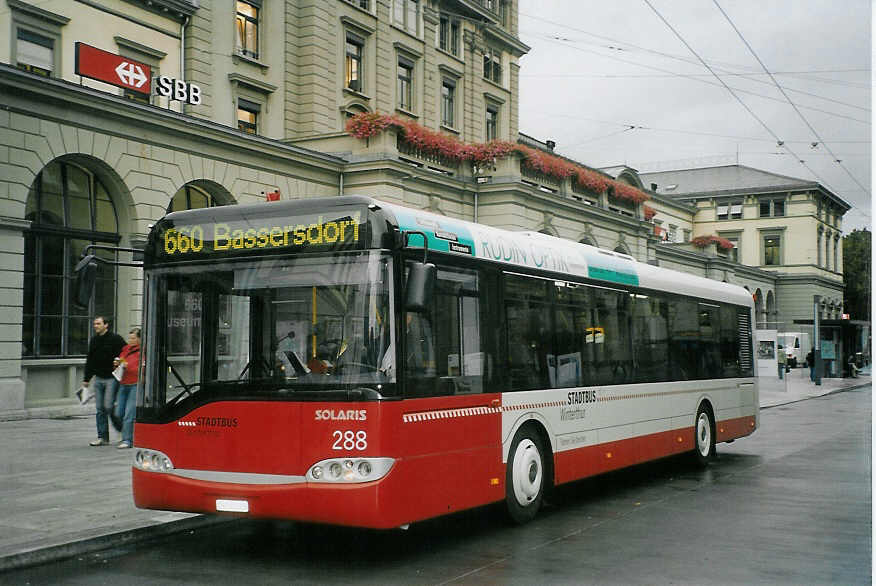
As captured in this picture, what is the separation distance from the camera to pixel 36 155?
1878 cm

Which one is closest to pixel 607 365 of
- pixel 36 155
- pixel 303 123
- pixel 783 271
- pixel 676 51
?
pixel 676 51

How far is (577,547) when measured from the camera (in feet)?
26.2

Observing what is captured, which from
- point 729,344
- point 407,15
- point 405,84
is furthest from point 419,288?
point 407,15

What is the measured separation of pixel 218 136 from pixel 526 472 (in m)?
16.0

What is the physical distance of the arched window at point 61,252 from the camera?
19250 mm

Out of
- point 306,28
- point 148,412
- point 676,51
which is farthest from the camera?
point 306,28

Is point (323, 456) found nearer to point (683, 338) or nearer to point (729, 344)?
point (683, 338)

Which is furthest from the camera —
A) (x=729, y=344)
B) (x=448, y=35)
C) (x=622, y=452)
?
(x=448, y=35)

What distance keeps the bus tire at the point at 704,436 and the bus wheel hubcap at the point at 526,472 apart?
201 inches

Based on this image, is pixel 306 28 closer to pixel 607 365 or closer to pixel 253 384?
pixel 607 365

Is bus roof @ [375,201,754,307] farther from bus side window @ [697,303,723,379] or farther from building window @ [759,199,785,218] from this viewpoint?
building window @ [759,199,785,218]

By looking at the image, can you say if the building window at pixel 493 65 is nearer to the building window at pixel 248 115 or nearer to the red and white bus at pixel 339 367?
the building window at pixel 248 115

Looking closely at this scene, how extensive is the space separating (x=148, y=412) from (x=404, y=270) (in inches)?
97.2

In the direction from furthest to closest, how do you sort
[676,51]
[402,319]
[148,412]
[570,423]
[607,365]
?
[676,51], [607,365], [570,423], [148,412], [402,319]
